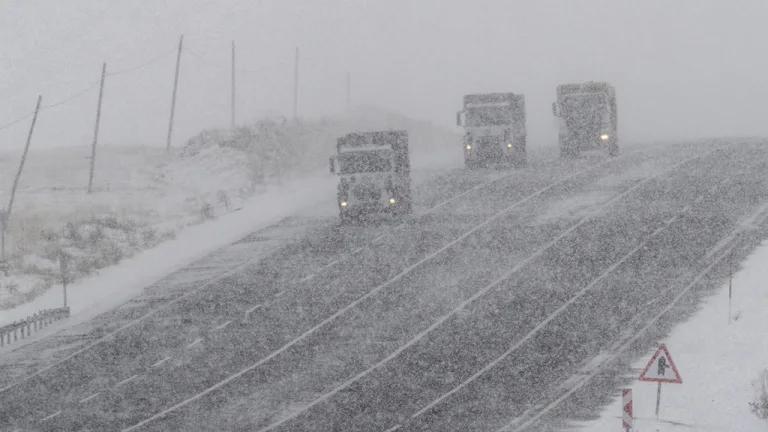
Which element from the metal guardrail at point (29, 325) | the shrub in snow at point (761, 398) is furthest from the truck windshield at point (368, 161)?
the shrub in snow at point (761, 398)

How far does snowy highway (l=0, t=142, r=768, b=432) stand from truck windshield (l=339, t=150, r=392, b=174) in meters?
2.18

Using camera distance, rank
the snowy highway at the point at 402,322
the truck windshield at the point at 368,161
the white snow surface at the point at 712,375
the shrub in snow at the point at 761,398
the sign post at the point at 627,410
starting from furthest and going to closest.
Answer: the truck windshield at the point at 368,161 < the snowy highway at the point at 402,322 < the white snow surface at the point at 712,375 < the shrub in snow at the point at 761,398 < the sign post at the point at 627,410

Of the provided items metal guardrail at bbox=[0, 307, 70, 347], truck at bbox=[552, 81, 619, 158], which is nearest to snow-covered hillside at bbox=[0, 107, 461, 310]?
metal guardrail at bbox=[0, 307, 70, 347]

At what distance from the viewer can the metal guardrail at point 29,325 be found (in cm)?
2459

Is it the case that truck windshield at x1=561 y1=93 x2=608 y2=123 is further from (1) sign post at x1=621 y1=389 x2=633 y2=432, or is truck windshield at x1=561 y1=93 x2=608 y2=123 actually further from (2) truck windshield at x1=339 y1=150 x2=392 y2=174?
(1) sign post at x1=621 y1=389 x2=633 y2=432

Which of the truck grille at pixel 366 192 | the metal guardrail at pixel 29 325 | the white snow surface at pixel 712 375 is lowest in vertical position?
the metal guardrail at pixel 29 325

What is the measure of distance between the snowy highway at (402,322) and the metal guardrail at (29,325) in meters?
1.11

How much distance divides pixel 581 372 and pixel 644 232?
13.4 metres

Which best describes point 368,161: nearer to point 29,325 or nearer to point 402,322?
point 402,322

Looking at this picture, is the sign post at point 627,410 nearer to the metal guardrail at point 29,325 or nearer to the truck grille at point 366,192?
the metal guardrail at point 29,325

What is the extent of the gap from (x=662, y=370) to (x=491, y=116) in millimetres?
31549

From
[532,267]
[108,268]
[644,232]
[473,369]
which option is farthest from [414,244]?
[473,369]

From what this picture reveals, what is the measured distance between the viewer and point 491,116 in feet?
154

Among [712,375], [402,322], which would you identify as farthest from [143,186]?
[712,375]
